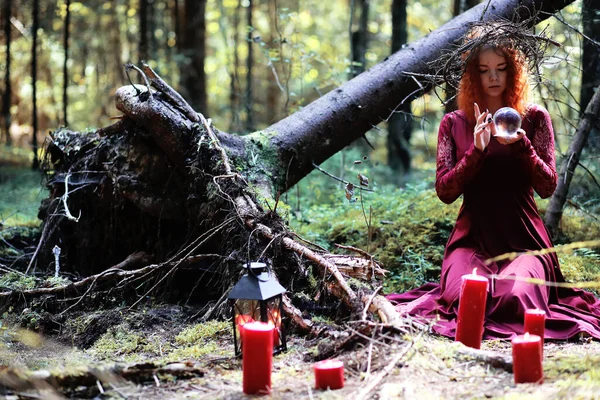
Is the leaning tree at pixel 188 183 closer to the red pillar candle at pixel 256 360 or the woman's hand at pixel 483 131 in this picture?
the woman's hand at pixel 483 131

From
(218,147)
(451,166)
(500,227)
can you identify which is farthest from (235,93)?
(500,227)

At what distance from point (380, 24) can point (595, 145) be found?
11.5 m

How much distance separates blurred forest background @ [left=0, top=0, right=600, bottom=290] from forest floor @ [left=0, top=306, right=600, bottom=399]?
1554 mm

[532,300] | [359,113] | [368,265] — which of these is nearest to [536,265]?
[532,300]

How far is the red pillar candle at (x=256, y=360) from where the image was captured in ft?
7.57

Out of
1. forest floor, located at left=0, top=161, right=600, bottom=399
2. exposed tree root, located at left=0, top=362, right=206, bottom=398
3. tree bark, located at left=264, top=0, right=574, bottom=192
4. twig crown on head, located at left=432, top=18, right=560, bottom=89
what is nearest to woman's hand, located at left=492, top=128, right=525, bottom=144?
twig crown on head, located at left=432, top=18, right=560, bottom=89

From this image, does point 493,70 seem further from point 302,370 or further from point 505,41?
point 302,370

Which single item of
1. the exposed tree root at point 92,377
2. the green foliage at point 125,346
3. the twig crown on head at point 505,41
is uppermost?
the twig crown on head at point 505,41

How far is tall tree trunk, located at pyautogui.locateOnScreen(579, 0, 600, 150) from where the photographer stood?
550 cm

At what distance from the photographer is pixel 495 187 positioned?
3918 millimetres

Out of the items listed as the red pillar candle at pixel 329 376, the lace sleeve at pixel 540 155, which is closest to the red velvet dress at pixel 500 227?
the lace sleeve at pixel 540 155

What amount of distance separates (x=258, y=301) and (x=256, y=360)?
462mm

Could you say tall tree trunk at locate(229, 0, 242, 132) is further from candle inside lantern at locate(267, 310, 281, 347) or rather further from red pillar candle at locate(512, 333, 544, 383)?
red pillar candle at locate(512, 333, 544, 383)

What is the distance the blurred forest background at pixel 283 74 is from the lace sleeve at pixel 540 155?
1.50 ft
